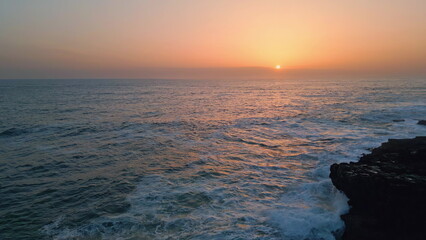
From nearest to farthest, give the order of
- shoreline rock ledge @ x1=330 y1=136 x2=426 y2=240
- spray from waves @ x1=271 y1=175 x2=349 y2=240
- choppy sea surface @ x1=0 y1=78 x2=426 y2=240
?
shoreline rock ledge @ x1=330 y1=136 x2=426 y2=240
spray from waves @ x1=271 y1=175 x2=349 y2=240
choppy sea surface @ x1=0 y1=78 x2=426 y2=240

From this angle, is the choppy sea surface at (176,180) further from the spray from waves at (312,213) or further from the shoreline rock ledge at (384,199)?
the shoreline rock ledge at (384,199)

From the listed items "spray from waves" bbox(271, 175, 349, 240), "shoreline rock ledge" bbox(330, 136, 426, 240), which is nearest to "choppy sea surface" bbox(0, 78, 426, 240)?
"spray from waves" bbox(271, 175, 349, 240)

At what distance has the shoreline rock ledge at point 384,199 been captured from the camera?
7.25 metres

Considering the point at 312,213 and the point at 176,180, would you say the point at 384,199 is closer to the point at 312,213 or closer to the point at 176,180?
the point at 312,213

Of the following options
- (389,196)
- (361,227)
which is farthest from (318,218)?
(389,196)

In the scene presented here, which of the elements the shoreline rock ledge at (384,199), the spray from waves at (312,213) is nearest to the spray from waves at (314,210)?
the spray from waves at (312,213)

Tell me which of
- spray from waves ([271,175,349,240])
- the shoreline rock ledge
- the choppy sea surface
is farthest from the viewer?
the choppy sea surface

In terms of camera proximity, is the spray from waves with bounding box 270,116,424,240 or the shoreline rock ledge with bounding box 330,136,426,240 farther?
the spray from waves with bounding box 270,116,424,240

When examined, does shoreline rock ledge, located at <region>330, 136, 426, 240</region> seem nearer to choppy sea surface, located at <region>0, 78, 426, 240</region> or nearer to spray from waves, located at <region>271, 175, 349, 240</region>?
spray from waves, located at <region>271, 175, 349, 240</region>

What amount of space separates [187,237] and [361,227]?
517cm

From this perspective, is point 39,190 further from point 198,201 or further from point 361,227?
point 361,227

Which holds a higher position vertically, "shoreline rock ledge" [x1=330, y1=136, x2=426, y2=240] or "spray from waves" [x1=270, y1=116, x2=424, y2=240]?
"shoreline rock ledge" [x1=330, y1=136, x2=426, y2=240]

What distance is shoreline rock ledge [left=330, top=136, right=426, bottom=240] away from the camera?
7.25 metres

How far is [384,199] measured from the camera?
788 centimetres
